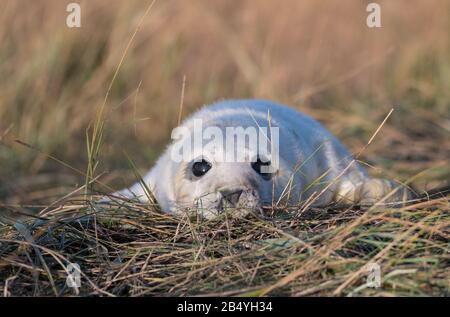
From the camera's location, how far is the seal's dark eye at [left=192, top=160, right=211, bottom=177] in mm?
3904

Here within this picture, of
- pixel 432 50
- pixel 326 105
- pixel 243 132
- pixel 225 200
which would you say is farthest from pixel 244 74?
pixel 225 200

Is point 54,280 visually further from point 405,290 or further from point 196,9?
point 196,9

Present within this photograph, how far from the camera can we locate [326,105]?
7793 millimetres

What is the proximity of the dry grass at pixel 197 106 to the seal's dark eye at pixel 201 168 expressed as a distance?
0.36 metres

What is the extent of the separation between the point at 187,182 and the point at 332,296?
4.66 ft

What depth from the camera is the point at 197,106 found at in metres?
7.74

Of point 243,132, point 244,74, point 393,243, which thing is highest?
point 244,74

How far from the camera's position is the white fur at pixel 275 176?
144 inches

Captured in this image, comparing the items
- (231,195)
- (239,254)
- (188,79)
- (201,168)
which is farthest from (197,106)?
(239,254)

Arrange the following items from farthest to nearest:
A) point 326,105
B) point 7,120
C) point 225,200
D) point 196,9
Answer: point 196,9, point 326,105, point 7,120, point 225,200

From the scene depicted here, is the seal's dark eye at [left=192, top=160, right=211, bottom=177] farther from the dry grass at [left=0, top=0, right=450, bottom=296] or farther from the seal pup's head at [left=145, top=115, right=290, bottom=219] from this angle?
the dry grass at [left=0, top=0, right=450, bottom=296]

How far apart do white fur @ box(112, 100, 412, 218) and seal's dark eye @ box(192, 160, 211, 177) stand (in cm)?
4

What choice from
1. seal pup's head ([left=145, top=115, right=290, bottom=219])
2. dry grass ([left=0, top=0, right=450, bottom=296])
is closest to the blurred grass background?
dry grass ([left=0, top=0, right=450, bottom=296])

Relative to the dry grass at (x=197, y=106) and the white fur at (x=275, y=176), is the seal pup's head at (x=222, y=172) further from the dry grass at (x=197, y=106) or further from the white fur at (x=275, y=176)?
the dry grass at (x=197, y=106)
